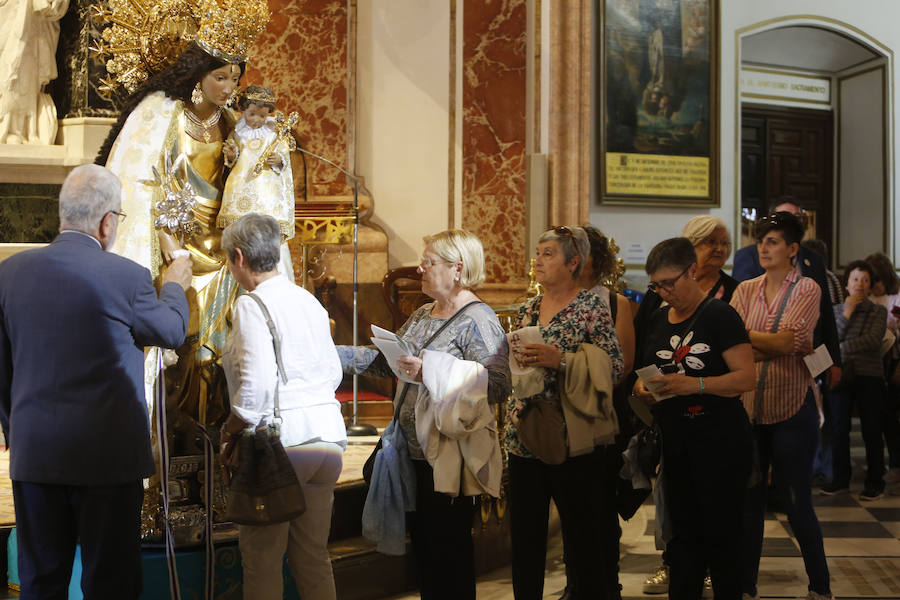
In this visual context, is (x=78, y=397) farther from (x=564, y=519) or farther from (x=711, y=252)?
(x=711, y=252)

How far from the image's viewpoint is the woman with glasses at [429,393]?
3.34m

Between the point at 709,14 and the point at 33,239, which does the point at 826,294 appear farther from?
the point at 709,14

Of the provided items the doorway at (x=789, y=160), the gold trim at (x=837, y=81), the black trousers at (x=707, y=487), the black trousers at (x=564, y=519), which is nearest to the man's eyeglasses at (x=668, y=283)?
the black trousers at (x=707, y=487)

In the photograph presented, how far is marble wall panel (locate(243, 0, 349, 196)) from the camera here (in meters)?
8.10

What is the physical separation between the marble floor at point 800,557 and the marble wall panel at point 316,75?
385 centimetres

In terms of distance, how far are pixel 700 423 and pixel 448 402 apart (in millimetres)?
1054

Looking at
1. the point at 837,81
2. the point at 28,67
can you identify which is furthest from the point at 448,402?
the point at 837,81

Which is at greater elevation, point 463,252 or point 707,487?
point 463,252

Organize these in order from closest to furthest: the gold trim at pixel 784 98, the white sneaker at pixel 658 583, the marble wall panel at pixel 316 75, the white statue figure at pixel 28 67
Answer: the white sneaker at pixel 658 583
the white statue figure at pixel 28 67
the marble wall panel at pixel 316 75
the gold trim at pixel 784 98

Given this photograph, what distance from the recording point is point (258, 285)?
322 cm

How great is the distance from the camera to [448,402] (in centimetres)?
321

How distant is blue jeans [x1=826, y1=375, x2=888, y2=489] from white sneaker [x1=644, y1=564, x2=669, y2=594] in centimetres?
288

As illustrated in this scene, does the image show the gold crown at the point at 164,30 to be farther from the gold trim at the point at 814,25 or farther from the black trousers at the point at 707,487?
the gold trim at the point at 814,25

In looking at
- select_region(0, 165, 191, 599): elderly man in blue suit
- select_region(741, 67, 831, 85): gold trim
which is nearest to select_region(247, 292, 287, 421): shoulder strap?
select_region(0, 165, 191, 599): elderly man in blue suit
